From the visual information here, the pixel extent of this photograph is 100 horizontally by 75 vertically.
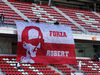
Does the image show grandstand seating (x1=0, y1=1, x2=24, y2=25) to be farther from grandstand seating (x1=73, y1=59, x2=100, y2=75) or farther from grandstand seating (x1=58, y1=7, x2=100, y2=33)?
grandstand seating (x1=73, y1=59, x2=100, y2=75)

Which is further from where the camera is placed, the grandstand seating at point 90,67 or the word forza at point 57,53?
the grandstand seating at point 90,67

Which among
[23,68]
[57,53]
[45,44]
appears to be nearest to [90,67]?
[57,53]

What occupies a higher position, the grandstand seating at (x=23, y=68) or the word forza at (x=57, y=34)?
the word forza at (x=57, y=34)

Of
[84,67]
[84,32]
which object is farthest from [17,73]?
[84,32]

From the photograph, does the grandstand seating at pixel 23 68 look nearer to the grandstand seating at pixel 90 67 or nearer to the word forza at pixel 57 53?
the word forza at pixel 57 53

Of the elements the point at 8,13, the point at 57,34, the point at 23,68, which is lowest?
the point at 23,68

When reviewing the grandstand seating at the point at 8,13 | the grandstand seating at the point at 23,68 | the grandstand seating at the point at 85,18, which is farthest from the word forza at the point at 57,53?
the grandstand seating at the point at 85,18

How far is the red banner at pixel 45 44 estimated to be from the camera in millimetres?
18391

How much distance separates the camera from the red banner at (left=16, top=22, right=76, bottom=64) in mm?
18391

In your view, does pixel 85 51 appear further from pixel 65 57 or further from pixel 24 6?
pixel 24 6

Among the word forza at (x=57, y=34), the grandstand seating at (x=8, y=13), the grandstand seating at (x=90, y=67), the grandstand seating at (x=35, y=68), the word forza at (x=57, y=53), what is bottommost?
the grandstand seating at (x=90, y=67)

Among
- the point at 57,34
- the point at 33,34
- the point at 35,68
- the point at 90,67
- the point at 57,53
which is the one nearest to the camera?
the point at 35,68

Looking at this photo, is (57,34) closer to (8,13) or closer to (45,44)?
(45,44)

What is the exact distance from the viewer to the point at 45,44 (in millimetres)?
19266
